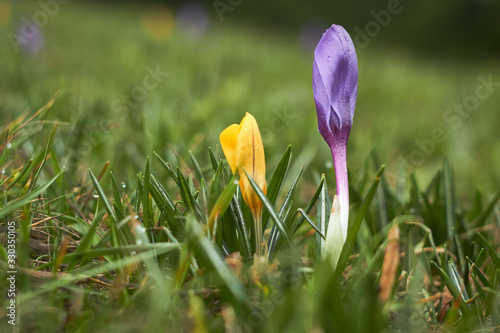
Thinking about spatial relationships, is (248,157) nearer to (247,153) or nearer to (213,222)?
(247,153)

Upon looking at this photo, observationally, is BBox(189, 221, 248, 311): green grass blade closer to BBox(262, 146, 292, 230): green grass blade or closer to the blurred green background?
BBox(262, 146, 292, 230): green grass blade

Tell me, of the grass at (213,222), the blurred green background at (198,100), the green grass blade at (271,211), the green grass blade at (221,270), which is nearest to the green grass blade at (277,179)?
the grass at (213,222)

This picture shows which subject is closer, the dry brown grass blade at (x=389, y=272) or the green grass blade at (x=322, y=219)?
the dry brown grass blade at (x=389, y=272)

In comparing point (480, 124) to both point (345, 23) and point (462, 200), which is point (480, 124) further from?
point (345, 23)

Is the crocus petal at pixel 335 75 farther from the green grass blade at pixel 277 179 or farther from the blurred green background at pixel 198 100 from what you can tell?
the blurred green background at pixel 198 100

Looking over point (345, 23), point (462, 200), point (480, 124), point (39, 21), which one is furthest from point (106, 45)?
point (345, 23)

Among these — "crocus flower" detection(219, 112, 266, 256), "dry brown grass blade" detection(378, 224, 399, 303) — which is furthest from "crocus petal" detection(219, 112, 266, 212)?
"dry brown grass blade" detection(378, 224, 399, 303)
